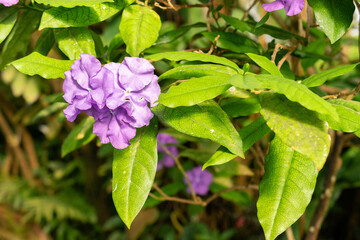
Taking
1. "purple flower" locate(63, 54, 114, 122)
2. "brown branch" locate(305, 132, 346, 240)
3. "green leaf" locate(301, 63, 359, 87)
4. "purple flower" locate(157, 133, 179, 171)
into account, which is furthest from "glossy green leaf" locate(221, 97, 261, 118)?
"purple flower" locate(157, 133, 179, 171)

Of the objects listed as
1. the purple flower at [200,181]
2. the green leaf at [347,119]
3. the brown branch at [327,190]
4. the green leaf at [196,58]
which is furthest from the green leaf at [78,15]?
the purple flower at [200,181]

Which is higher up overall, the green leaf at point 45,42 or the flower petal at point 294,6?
the flower petal at point 294,6

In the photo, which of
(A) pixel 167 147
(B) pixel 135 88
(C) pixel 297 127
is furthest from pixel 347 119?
(A) pixel 167 147

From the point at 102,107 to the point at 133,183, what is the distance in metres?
0.12

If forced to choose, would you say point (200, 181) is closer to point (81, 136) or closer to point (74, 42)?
point (81, 136)

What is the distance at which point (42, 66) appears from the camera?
1.89ft

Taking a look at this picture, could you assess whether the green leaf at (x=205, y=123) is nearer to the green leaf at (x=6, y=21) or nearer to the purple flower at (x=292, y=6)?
the purple flower at (x=292, y=6)

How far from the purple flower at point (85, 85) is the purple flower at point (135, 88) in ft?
0.04

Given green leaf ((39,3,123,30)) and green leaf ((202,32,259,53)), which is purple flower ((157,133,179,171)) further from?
green leaf ((39,3,123,30))

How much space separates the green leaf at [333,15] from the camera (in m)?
0.60

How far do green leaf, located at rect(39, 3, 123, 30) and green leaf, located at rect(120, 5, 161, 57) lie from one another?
0.03 meters

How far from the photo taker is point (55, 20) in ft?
1.95

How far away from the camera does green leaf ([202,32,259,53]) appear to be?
73 centimetres

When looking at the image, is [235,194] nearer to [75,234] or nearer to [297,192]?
[297,192]
